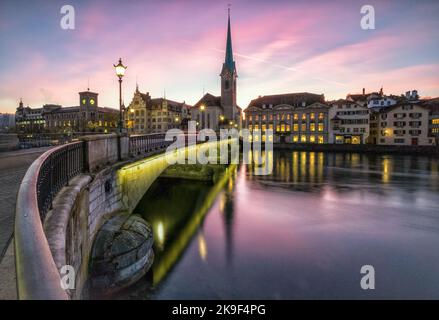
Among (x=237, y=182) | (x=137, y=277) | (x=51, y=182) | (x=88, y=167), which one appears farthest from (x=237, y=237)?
(x=237, y=182)

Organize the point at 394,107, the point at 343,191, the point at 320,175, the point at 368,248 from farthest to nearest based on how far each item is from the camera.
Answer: the point at 394,107, the point at 320,175, the point at 343,191, the point at 368,248

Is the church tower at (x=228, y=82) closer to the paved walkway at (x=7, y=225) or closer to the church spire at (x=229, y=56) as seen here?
the church spire at (x=229, y=56)

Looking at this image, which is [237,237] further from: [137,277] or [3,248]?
[3,248]

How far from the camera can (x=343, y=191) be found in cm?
2953

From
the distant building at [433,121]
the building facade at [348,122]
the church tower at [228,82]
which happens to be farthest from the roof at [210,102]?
the distant building at [433,121]

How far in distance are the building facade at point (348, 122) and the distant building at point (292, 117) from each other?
2171 millimetres

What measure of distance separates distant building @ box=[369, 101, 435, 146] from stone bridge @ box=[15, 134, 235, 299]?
7055 cm

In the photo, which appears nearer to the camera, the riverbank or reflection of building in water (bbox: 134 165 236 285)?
reflection of building in water (bbox: 134 165 236 285)

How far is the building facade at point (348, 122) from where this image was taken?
229ft

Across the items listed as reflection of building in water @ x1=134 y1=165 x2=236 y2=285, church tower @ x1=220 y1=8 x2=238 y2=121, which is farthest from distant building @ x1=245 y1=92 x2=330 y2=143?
reflection of building in water @ x1=134 y1=165 x2=236 y2=285

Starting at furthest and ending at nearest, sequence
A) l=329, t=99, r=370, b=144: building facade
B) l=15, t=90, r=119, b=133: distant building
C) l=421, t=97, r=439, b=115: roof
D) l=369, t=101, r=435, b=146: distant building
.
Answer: l=15, t=90, r=119, b=133: distant building → l=329, t=99, r=370, b=144: building facade → l=369, t=101, r=435, b=146: distant building → l=421, t=97, r=439, b=115: roof

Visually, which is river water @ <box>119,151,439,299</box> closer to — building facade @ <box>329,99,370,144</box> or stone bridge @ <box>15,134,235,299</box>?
stone bridge @ <box>15,134,235,299</box>

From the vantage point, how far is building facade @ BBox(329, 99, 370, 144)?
69.8 m
